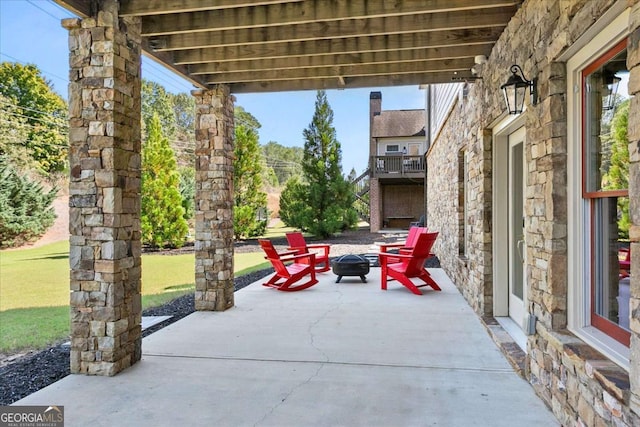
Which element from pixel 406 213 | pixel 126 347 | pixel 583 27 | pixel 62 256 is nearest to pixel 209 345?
pixel 126 347

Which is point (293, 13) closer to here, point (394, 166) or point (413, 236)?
point (413, 236)

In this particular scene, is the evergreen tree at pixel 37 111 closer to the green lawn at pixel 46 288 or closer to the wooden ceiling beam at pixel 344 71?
the green lawn at pixel 46 288

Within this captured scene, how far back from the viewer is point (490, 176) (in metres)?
4.48

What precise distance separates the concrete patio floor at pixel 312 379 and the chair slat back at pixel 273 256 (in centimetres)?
150

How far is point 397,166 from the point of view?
19.2 meters

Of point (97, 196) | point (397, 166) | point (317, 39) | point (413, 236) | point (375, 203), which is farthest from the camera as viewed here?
point (375, 203)

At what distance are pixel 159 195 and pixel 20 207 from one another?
6278mm

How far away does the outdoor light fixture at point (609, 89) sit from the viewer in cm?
212

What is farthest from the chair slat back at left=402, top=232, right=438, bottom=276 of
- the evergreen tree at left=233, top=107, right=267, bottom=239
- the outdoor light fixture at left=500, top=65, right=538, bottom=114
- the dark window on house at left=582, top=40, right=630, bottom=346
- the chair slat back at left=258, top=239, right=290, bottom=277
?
the evergreen tree at left=233, top=107, right=267, bottom=239

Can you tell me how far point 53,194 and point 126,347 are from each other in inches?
657

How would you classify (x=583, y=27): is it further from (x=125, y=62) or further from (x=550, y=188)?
(x=125, y=62)

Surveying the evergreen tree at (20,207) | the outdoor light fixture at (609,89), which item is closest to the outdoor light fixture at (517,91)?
the outdoor light fixture at (609,89)

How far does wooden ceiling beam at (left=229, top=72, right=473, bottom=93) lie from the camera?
17.8ft

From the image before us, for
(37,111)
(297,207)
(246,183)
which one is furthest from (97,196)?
(37,111)
